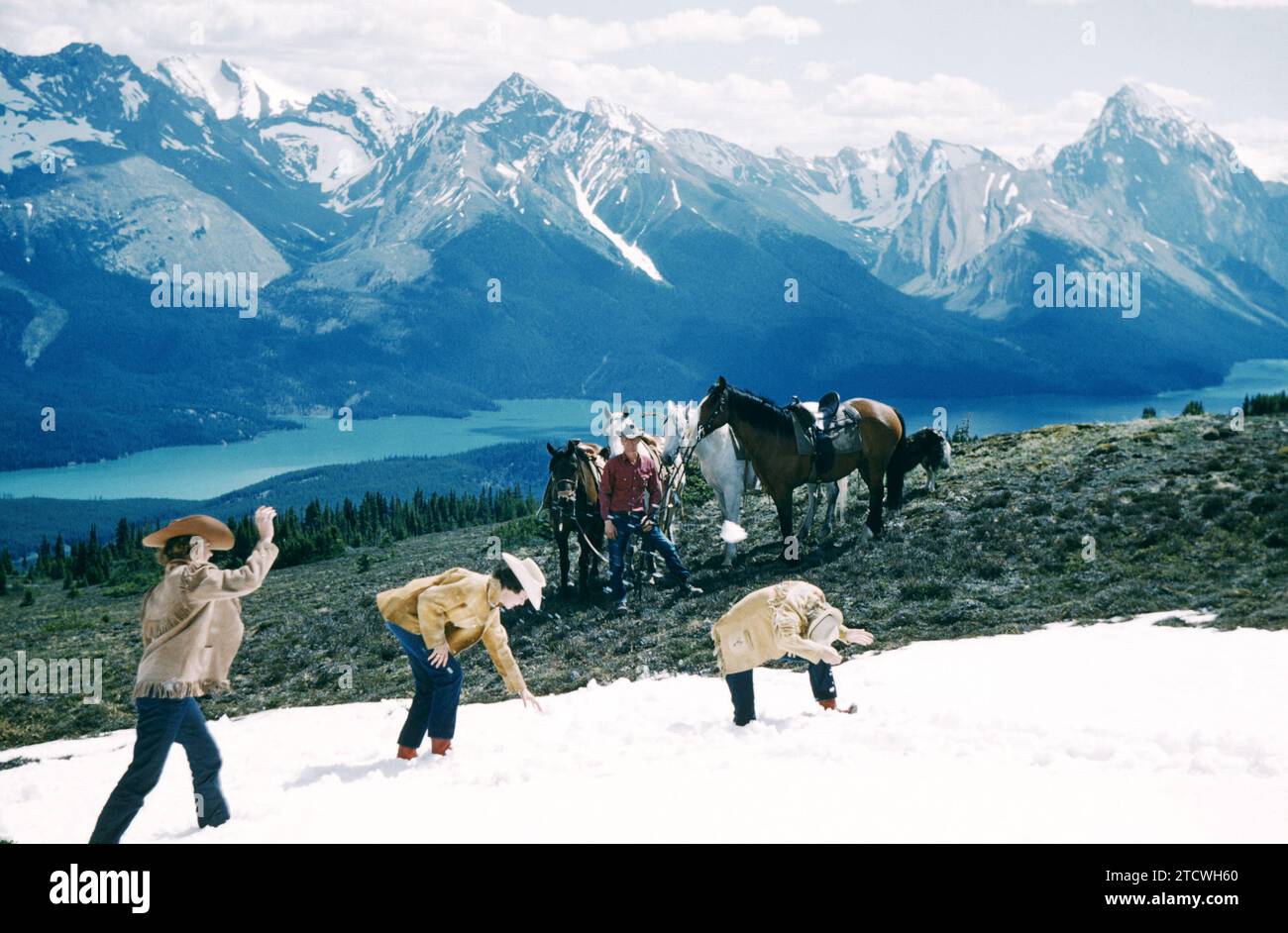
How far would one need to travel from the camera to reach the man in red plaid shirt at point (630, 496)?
2070 cm

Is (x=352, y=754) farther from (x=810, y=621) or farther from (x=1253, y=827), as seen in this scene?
(x=1253, y=827)

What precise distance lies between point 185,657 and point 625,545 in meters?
12.0

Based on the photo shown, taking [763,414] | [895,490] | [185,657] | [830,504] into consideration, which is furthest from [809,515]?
[185,657]

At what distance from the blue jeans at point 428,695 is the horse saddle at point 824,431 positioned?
11822 mm

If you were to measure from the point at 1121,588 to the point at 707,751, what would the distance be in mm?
10297

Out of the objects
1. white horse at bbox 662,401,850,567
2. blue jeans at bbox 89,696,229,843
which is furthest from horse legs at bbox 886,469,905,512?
blue jeans at bbox 89,696,229,843

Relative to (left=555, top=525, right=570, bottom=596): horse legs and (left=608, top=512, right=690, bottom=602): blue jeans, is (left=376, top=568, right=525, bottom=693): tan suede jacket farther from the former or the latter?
(left=555, top=525, right=570, bottom=596): horse legs

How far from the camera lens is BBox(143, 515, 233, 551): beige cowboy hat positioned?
403 inches

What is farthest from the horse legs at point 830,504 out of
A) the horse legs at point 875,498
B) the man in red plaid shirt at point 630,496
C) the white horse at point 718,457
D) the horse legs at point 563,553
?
the horse legs at point 563,553

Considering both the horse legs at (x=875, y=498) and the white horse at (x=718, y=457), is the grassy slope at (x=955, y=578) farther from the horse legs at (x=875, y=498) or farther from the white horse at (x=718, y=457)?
the white horse at (x=718, y=457)

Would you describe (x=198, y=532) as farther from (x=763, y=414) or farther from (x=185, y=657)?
(x=763, y=414)

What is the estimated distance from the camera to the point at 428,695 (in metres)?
12.0
